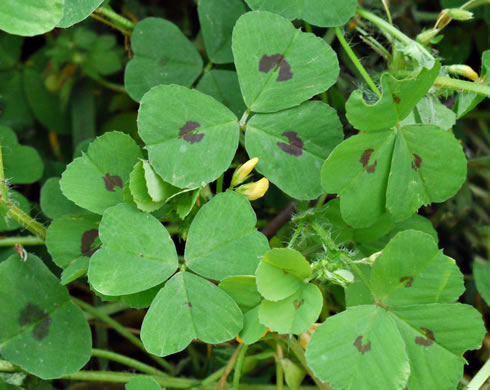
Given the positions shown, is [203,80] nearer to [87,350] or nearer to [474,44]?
[87,350]

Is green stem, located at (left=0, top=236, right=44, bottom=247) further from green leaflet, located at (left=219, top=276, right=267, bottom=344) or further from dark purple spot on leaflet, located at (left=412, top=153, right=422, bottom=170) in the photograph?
dark purple spot on leaflet, located at (left=412, top=153, right=422, bottom=170)

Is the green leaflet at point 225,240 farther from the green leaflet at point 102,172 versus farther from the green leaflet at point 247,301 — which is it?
the green leaflet at point 102,172

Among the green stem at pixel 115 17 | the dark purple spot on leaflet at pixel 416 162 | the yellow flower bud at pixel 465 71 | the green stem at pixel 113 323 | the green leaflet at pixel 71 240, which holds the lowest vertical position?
the green stem at pixel 113 323

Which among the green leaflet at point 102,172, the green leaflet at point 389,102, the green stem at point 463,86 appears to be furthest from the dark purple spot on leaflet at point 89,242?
the green stem at point 463,86

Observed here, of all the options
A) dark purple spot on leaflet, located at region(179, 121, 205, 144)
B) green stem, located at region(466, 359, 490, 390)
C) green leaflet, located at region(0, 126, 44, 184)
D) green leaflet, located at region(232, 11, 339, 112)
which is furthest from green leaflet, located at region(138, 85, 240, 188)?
green stem, located at region(466, 359, 490, 390)

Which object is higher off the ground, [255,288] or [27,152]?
[255,288]

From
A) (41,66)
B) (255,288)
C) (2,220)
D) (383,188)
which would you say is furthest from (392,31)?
(41,66)

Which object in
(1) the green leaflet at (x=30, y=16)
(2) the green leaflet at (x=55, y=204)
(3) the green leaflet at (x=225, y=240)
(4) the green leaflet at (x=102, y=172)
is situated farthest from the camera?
(2) the green leaflet at (x=55, y=204)
